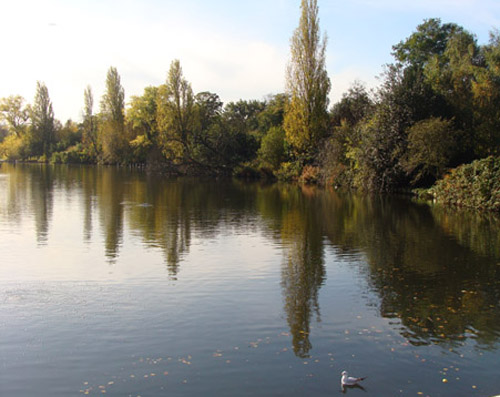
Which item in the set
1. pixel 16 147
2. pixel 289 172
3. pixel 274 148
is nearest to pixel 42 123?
pixel 16 147

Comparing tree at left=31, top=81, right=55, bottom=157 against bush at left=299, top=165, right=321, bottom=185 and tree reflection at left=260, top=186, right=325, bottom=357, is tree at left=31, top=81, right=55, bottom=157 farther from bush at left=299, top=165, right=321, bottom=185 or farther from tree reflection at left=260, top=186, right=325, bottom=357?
tree reflection at left=260, top=186, right=325, bottom=357

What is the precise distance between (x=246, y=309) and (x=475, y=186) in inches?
862

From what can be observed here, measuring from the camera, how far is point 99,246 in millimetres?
16344

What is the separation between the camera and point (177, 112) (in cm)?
6456

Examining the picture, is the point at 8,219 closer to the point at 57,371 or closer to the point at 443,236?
the point at 57,371

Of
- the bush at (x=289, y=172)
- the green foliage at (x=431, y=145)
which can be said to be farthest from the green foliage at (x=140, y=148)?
the green foliage at (x=431, y=145)

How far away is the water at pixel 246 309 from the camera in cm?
702

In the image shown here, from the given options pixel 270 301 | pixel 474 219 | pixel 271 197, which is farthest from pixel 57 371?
pixel 271 197

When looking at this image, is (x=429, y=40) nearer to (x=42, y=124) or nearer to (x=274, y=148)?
(x=274, y=148)

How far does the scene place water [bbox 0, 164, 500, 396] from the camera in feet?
23.0

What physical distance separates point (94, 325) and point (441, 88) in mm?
36411

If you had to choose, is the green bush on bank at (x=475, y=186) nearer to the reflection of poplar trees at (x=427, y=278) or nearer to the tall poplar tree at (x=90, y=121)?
the reflection of poplar trees at (x=427, y=278)

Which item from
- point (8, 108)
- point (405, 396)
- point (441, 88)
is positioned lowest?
point (405, 396)

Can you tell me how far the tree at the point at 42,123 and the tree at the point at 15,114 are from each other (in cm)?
556
